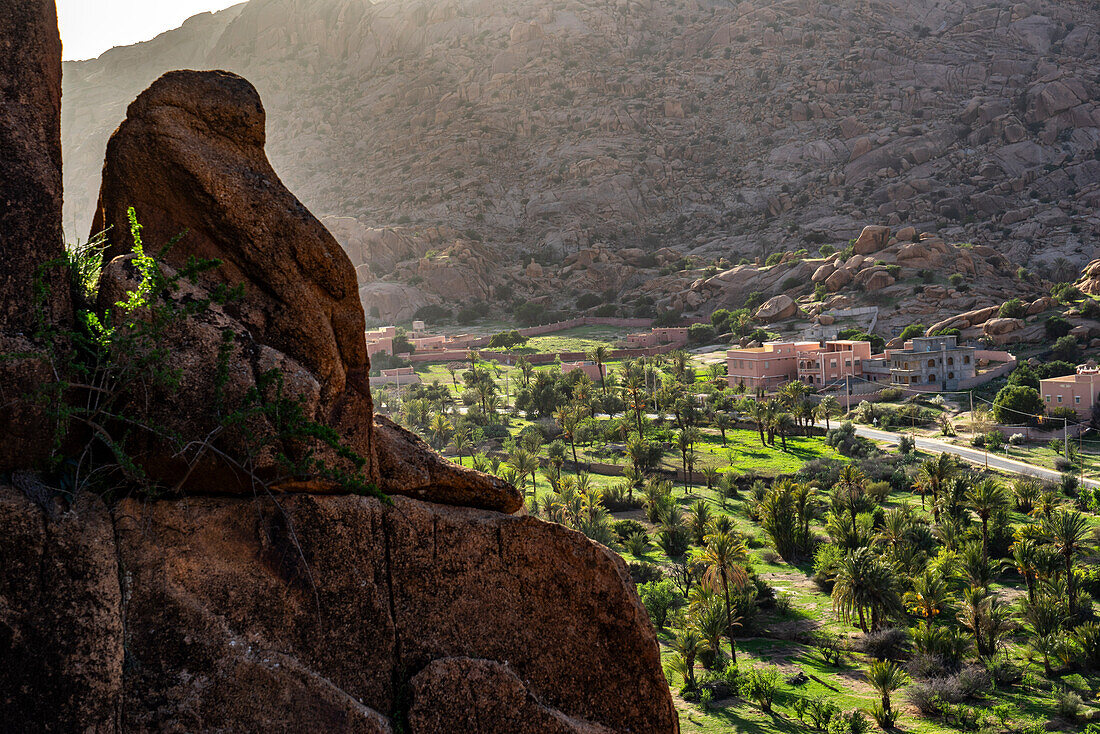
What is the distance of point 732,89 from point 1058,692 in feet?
602

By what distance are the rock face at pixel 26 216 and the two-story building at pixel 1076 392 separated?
75.4 meters

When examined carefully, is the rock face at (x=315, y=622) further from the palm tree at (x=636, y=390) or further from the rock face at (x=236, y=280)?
the palm tree at (x=636, y=390)

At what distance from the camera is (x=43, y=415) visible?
6055 mm

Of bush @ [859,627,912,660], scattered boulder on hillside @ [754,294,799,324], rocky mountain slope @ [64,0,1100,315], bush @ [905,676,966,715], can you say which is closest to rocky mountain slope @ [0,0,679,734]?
Answer: bush @ [905,676,966,715]

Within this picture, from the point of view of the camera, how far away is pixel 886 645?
106ft

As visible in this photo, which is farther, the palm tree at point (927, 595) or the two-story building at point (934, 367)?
the two-story building at point (934, 367)

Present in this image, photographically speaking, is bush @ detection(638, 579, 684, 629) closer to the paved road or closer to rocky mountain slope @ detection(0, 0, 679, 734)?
rocky mountain slope @ detection(0, 0, 679, 734)

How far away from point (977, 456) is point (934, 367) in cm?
2433

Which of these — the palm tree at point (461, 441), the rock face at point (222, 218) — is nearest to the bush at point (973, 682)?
the rock face at point (222, 218)

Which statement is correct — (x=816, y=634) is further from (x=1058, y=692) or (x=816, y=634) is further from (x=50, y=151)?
(x=50, y=151)

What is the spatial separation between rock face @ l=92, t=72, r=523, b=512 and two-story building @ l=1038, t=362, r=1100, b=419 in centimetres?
7276

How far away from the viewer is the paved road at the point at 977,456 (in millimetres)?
53219

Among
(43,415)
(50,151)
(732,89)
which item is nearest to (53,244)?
(50,151)

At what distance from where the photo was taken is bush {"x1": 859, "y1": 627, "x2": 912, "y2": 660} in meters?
32.2
